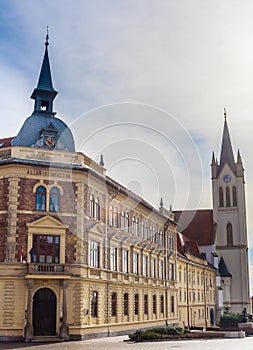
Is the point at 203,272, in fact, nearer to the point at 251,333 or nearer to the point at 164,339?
the point at 251,333

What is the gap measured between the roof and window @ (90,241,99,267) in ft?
186

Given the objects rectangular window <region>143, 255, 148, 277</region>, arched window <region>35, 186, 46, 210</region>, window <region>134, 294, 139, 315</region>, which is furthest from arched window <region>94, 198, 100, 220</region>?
rectangular window <region>143, 255, 148, 277</region>

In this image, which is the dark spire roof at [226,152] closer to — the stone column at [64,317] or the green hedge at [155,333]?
the green hedge at [155,333]

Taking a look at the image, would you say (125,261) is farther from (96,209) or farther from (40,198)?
(40,198)

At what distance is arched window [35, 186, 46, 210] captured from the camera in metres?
38.0

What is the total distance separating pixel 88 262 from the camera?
39.1m

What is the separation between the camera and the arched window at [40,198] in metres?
38.0

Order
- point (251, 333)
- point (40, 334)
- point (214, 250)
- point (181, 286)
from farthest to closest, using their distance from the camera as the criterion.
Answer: point (214, 250) < point (181, 286) < point (251, 333) < point (40, 334)

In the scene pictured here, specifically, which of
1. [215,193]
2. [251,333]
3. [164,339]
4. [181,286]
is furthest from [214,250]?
[164,339]

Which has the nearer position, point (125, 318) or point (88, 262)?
point (88, 262)

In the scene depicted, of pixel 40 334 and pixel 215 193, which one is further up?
pixel 215 193

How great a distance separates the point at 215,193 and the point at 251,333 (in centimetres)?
5287

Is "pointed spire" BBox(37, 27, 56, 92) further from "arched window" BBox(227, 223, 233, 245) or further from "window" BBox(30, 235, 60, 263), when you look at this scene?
"arched window" BBox(227, 223, 233, 245)

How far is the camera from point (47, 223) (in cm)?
3762
